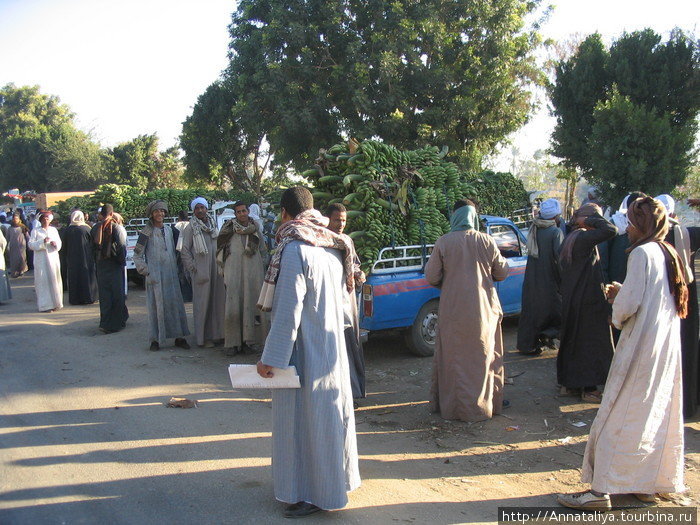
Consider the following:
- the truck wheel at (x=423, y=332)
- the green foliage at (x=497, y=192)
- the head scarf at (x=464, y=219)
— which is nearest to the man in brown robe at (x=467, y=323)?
the head scarf at (x=464, y=219)

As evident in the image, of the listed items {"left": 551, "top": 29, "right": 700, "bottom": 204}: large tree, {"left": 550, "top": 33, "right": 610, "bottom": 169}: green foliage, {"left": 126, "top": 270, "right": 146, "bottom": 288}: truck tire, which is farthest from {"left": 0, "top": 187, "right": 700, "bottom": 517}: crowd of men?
{"left": 550, "top": 33, "right": 610, "bottom": 169}: green foliage

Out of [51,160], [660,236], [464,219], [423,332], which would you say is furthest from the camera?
[51,160]

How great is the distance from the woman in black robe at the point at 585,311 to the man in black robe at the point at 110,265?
6.90m

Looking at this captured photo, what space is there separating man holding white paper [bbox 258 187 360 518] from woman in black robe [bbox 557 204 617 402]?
311cm

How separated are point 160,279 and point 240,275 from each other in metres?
1.27

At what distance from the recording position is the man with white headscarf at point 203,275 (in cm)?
867

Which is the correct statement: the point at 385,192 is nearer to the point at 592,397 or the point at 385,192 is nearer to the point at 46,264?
the point at 592,397

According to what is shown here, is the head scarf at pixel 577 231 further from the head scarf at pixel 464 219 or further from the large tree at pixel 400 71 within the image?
the large tree at pixel 400 71

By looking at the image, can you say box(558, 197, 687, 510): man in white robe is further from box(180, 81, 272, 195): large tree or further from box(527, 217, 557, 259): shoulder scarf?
box(180, 81, 272, 195): large tree

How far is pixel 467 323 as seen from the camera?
18.0 ft

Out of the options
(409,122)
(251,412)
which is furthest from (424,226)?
(409,122)

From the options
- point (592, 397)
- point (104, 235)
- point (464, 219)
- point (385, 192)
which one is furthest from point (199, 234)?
point (592, 397)

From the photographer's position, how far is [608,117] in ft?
57.7

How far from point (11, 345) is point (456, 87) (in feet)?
47.5
